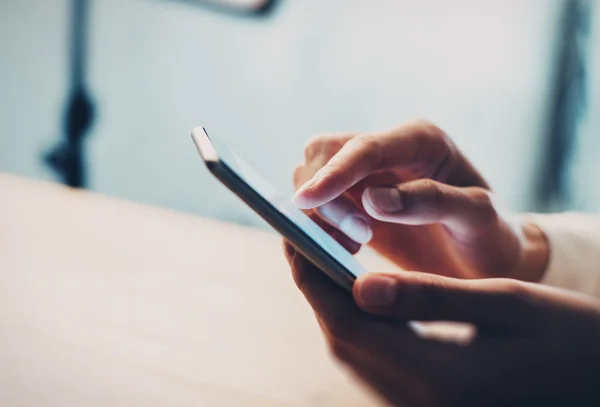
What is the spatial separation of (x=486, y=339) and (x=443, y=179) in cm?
28

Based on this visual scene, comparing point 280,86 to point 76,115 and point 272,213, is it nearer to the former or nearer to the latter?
point 76,115

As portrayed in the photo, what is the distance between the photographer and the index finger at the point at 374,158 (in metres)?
0.48

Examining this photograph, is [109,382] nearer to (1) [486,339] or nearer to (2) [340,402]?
(2) [340,402]

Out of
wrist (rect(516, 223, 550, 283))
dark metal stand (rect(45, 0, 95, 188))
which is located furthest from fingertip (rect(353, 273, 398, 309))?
dark metal stand (rect(45, 0, 95, 188))

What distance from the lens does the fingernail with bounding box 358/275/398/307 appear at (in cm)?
37

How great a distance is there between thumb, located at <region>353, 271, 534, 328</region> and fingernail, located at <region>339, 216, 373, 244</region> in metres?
0.20

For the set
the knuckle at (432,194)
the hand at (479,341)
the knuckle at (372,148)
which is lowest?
the hand at (479,341)

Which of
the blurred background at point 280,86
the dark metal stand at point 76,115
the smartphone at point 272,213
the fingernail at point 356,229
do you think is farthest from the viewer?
the dark metal stand at point 76,115

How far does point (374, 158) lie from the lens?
0.55m

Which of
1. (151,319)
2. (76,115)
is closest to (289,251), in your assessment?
(151,319)

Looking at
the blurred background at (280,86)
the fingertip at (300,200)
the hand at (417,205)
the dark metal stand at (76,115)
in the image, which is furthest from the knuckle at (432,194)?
the dark metal stand at (76,115)

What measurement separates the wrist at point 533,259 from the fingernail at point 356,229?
0.17 metres

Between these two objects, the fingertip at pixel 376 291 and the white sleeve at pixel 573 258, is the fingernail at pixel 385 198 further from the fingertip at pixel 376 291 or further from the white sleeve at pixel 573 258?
the white sleeve at pixel 573 258

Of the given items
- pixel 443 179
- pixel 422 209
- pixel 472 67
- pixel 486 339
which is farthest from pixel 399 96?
pixel 486 339
